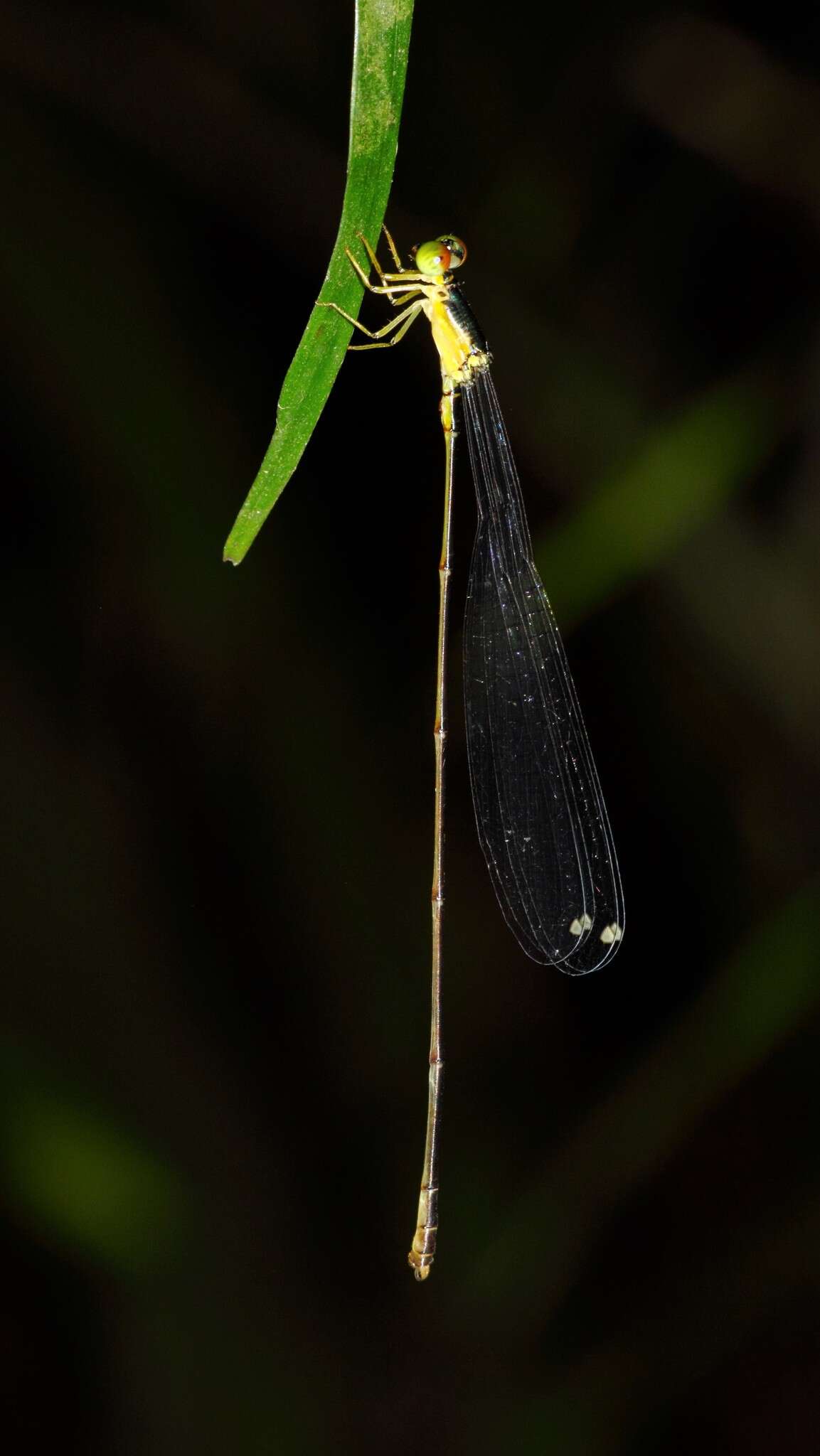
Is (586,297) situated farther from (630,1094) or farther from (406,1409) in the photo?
(406,1409)

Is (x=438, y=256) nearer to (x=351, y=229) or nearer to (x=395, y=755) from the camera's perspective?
(x=351, y=229)

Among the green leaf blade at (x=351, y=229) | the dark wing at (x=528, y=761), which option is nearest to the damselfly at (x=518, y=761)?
the dark wing at (x=528, y=761)

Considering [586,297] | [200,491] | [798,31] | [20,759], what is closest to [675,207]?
[586,297]

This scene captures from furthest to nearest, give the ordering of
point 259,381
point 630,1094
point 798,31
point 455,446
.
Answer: point 630,1094
point 798,31
point 455,446
point 259,381

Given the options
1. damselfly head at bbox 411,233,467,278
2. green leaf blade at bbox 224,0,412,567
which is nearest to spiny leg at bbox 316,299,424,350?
damselfly head at bbox 411,233,467,278

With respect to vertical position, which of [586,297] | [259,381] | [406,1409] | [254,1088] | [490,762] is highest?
[586,297]

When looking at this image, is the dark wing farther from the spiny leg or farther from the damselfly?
the spiny leg

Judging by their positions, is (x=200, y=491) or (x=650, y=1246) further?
(x=650, y=1246)
